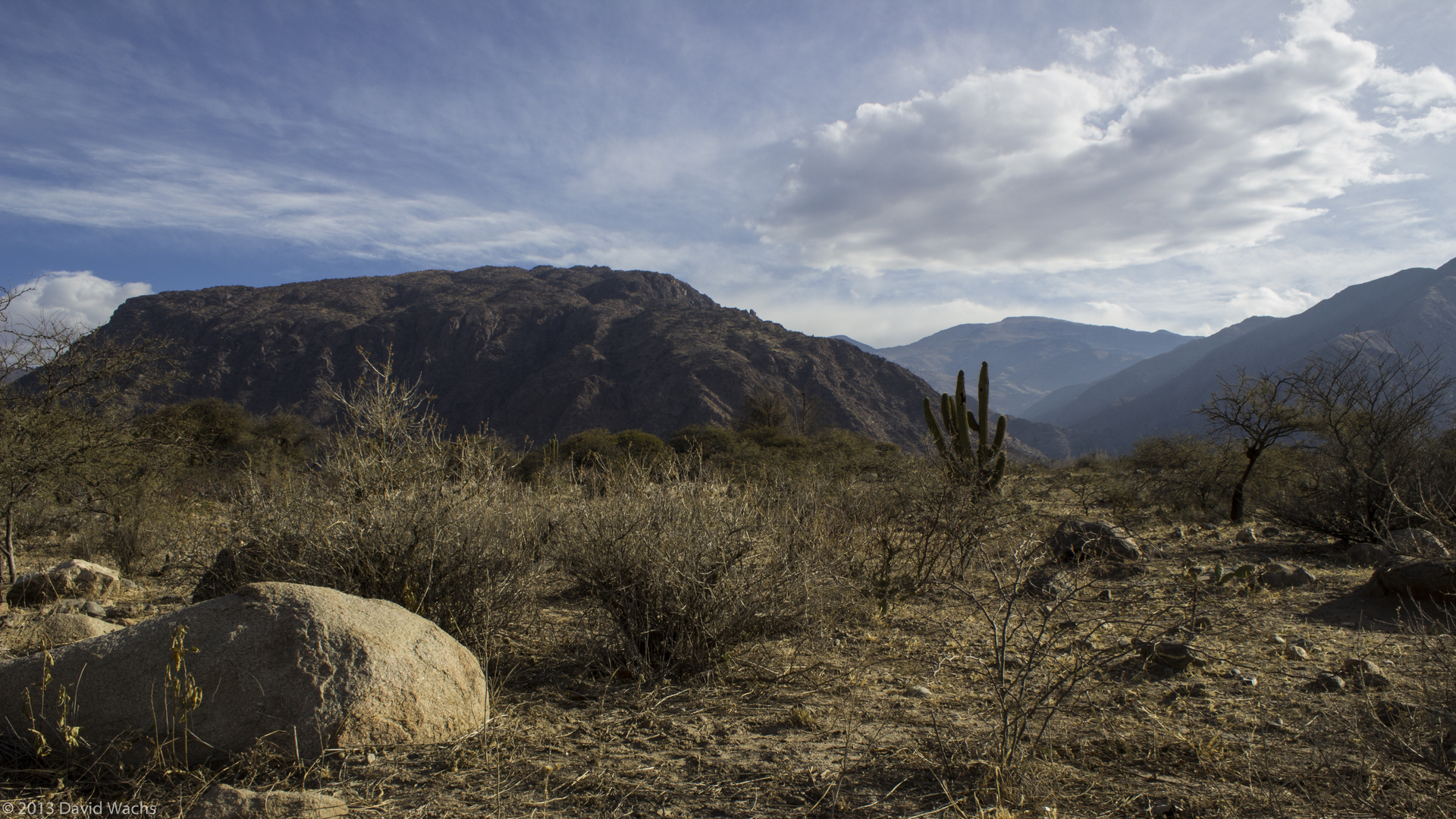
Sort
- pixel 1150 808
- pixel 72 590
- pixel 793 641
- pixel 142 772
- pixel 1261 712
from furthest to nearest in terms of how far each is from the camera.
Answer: pixel 72 590 < pixel 793 641 < pixel 1261 712 < pixel 142 772 < pixel 1150 808

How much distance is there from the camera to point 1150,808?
8.25 feet

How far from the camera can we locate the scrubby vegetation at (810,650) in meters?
2.65

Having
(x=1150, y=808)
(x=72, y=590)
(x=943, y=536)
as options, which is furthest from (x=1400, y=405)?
(x=72, y=590)

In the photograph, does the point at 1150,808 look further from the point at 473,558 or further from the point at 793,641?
the point at 473,558

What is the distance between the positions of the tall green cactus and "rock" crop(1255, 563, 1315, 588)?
2731 mm

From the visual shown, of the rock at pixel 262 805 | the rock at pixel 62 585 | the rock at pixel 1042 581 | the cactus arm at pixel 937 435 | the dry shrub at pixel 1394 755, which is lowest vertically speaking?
the rock at pixel 62 585

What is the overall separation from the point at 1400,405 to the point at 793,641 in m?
9.75

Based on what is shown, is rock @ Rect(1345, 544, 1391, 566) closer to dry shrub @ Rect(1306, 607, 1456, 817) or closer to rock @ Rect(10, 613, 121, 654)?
dry shrub @ Rect(1306, 607, 1456, 817)

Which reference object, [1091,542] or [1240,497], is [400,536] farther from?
[1240,497]

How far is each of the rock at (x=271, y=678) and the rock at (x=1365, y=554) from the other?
8796mm

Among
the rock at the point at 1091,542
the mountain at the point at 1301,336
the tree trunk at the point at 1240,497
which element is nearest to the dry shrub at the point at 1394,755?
the rock at the point at 1091,542

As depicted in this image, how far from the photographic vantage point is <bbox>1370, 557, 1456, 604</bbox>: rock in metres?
5.20

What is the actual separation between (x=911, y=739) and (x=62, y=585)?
8.28 meters

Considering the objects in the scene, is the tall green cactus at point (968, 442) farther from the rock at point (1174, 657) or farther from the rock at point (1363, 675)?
the rock at point (1363, 675)
